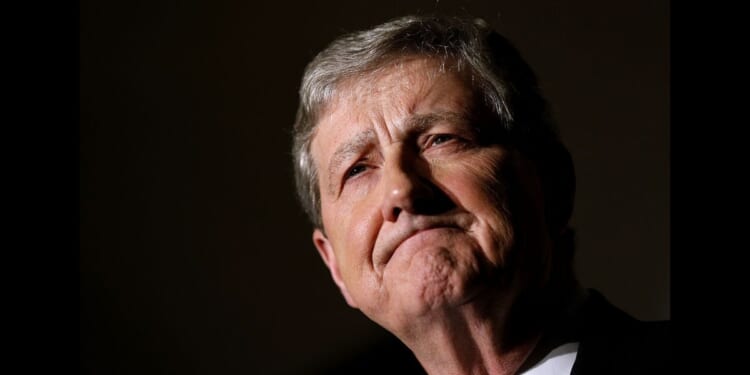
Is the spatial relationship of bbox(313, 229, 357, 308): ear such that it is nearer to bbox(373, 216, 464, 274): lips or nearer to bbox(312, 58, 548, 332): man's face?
bbox(312, 58, 548, 332): man's face

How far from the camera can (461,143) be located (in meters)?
1.09

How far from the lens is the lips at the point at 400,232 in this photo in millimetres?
1014

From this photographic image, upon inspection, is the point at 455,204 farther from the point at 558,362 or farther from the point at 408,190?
the point at 558,362

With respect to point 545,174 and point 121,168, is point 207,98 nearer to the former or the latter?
point 121,168

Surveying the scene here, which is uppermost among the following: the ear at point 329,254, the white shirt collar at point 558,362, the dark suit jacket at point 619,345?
the ear at point 329,254

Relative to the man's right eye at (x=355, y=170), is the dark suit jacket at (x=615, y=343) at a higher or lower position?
lower

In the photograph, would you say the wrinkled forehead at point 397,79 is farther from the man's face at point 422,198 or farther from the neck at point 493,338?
the neck at point 493,338

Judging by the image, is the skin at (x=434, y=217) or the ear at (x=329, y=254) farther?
the ear at (x=329, y=254)

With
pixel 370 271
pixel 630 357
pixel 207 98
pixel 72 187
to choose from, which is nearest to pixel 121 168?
pixel 72 187

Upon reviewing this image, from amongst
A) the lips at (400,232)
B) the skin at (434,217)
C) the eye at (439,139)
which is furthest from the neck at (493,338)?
the eye at (439,139)

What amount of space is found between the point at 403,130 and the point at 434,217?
146 mm

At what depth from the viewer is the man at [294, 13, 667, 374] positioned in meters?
1.02

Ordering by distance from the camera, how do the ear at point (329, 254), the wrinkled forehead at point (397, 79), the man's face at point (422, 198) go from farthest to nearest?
the ear at point (329, 254) → the wrinkled forehead at point (397, 79) → the man's face at point (422, 198)

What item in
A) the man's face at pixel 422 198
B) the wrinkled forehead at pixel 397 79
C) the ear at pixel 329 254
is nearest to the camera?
the man's face at pixel 422 198
